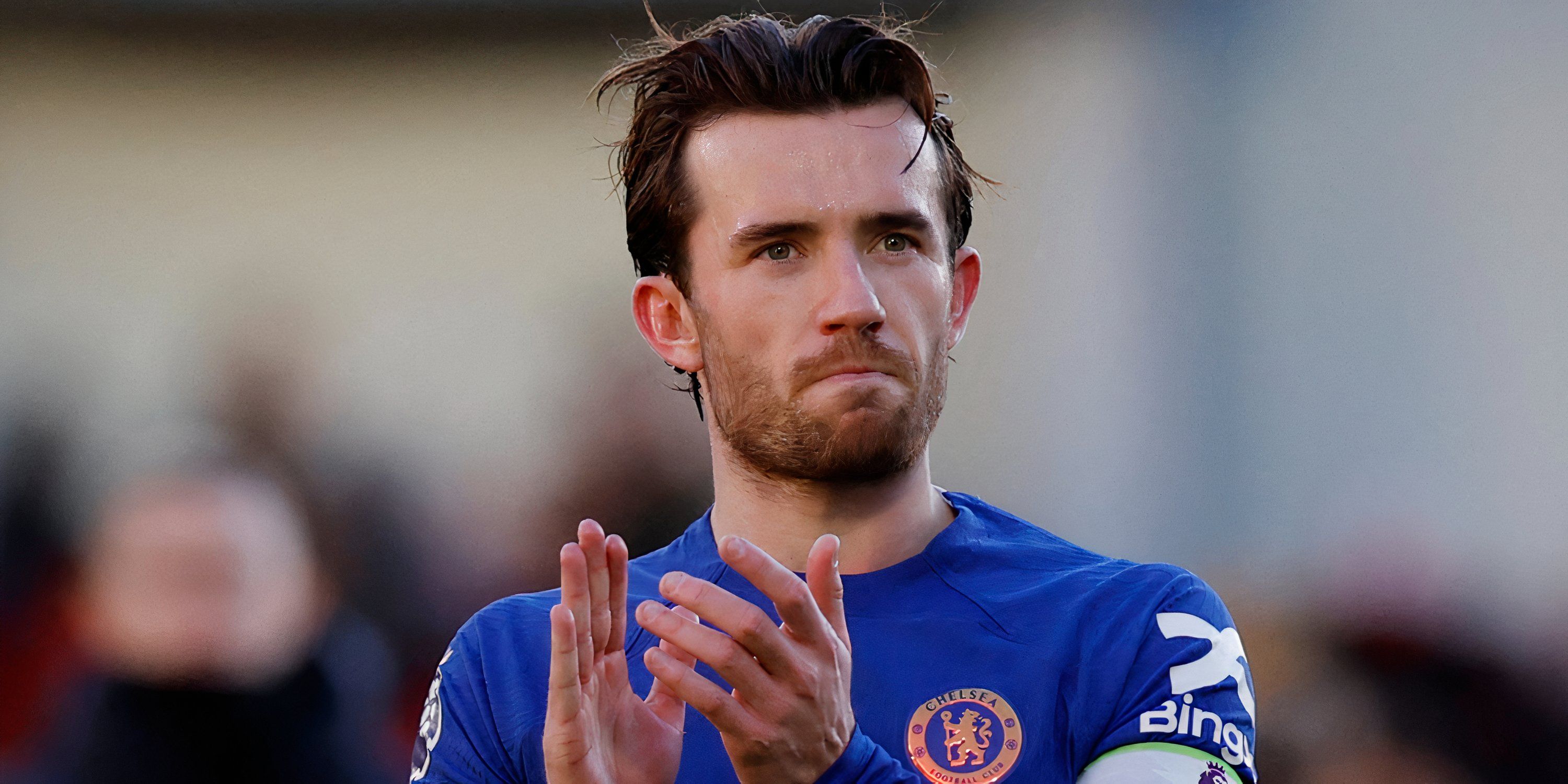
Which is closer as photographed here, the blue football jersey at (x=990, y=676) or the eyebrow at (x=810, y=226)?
the blue football jersey at (x=990, y=676)

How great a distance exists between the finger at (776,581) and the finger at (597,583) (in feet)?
0.95

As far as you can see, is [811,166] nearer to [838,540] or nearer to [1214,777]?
[838,540]

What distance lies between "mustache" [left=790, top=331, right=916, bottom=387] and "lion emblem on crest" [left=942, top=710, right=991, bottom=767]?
0.68 m

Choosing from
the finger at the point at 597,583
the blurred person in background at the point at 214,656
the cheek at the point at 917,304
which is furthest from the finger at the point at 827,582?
the blurred person in background at the point at 214,656

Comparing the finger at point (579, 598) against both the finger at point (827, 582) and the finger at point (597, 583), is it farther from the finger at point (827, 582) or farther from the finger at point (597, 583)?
the finger at point (827, 582)

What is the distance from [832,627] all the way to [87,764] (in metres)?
3.34

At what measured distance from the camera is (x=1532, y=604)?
18.7ft

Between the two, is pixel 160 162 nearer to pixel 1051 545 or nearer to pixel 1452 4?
pixel 1051 545

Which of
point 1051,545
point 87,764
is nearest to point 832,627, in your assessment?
point 1051,545

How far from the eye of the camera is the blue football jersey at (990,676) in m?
2.39

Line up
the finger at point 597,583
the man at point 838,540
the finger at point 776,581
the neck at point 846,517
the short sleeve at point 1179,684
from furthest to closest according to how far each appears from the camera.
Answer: the neck at point 846,517
the short sleeve at point 1179,684
the man at point 838,540
the finger at point 597,583
the finger at point 776,581

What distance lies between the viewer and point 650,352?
6691 millimetres

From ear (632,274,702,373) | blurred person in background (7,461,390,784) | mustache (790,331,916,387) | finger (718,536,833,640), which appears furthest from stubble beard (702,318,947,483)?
blurred person in background (7,461,390,784)

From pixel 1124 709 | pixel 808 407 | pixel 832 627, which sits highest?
pixel 808 407
